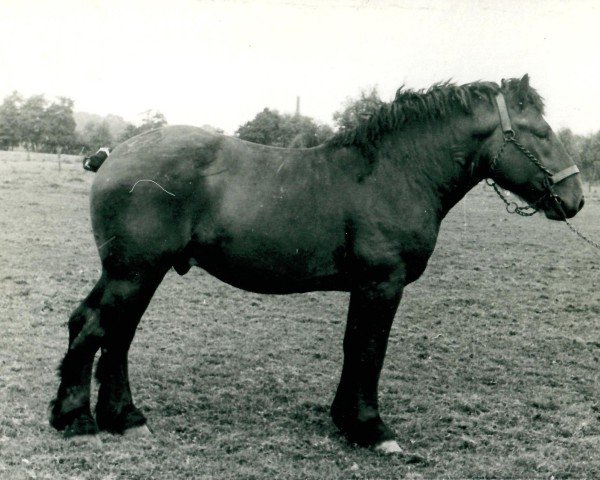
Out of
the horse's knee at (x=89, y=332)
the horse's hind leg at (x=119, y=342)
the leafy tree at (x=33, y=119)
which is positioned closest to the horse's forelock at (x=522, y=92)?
the horse's hind leg at (x=119, y=342)

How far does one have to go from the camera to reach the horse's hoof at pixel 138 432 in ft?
13.4

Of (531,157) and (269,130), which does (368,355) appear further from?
(269,130)

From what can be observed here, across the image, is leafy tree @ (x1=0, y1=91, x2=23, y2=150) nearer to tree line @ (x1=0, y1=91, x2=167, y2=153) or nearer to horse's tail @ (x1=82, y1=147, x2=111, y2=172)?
tree line @ (x1=0, y1=91, x2=167, y2=153)

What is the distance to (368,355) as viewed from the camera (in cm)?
409

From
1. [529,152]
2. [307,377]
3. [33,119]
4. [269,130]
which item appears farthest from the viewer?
[33,119]

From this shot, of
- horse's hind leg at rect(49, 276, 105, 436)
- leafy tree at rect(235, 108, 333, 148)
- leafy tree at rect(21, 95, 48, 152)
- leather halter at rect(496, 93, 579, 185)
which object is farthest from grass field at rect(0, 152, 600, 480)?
leafy tree at rect(21, 95, 48, 152)

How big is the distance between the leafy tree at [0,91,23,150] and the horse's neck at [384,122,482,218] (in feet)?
111

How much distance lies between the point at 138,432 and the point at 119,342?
667mm

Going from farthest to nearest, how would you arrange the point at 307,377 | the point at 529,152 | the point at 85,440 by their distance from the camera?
the point at 307,377
the point at 529,152
the point at 85,440

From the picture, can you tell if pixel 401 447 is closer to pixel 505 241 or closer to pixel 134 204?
pixel 134 204

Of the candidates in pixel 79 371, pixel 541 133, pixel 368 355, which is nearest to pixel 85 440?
pixel 79 371

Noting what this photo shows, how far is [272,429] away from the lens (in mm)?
4352

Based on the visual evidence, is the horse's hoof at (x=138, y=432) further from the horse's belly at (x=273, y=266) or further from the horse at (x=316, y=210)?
the horse's belly at (x=273, y=266)

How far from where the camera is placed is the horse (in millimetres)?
3938
